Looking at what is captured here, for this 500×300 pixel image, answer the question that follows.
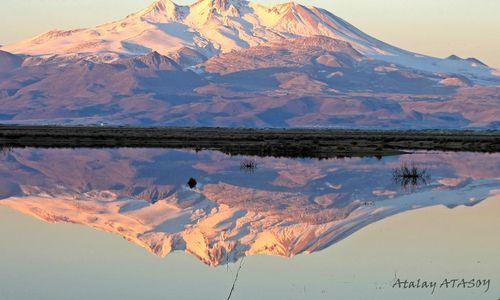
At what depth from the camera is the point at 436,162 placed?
55.7 meters

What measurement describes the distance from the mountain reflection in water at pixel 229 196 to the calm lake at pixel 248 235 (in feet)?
0.22

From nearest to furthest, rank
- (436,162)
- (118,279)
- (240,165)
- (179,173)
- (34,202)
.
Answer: (118,279)
(34,202)
(179,173)
(240,165)
(436,162)

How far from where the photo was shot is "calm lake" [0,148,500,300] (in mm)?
15523

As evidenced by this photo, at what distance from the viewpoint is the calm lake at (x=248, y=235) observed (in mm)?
15523

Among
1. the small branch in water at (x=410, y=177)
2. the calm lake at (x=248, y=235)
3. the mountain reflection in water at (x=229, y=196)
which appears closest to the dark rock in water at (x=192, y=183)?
the calm lake at (x=248, y=235)

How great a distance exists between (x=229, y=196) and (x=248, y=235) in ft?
36.2

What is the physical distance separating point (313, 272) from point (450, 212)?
36.6 feet

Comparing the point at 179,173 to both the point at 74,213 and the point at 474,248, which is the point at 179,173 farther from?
the point at 474,248

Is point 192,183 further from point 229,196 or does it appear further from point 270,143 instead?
point 270,143

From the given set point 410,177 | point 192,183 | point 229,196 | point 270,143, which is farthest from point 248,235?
point 270,143

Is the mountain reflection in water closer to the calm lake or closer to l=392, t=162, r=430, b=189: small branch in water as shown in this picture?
the calm lake

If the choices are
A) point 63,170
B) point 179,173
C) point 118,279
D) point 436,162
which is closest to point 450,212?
point 118,279

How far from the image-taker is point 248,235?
22219 mm

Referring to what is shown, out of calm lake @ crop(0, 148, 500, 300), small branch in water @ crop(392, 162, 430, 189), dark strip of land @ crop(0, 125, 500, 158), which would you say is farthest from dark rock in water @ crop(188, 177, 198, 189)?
dark strip of land @ crop(0, 125, 500, 158)
